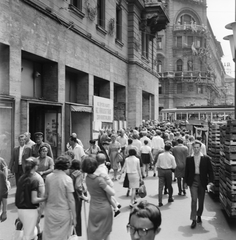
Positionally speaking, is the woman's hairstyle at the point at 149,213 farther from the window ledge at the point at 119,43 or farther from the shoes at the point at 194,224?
the window ledge at the point at 119,43

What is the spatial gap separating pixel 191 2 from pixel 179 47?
877 cm

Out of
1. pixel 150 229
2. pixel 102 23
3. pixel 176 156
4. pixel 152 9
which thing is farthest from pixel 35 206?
pixel 152 9

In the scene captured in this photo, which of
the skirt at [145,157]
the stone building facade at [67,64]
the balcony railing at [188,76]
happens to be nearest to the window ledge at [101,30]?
the stone building facade at [67,64]

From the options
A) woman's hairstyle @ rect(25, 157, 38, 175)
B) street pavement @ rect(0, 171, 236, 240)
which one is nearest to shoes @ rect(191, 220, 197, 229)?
street pavement @ rect(0, 171, 236, 240)

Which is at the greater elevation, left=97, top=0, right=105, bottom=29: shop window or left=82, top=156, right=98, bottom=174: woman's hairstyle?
left=97, top=0, right=105, bottom=29: shop window

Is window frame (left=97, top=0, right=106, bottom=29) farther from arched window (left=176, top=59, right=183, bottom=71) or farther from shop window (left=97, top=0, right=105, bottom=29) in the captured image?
arched window (left=176, top=59, right=183, bottom=71)

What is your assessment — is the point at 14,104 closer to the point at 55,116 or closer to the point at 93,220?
the point at 55,116

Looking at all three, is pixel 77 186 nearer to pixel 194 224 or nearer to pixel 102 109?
pixel 194 224

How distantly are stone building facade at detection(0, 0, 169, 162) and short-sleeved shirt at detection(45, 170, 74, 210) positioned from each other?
588 centimetres

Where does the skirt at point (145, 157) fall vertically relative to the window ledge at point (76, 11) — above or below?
below

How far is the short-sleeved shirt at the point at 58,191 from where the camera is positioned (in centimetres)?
478

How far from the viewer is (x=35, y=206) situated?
16.3 feet

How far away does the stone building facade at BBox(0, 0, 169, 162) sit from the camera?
10656mm

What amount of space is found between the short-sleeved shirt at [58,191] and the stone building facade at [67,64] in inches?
232
